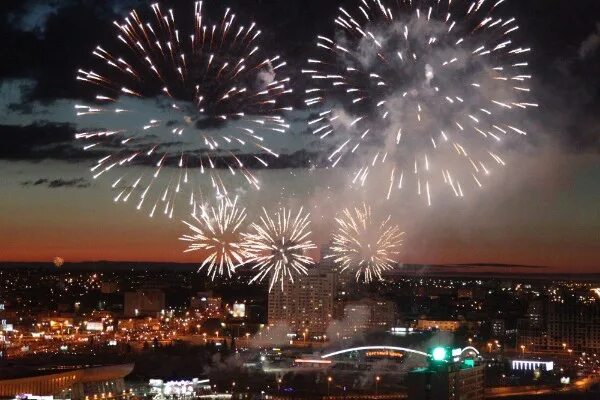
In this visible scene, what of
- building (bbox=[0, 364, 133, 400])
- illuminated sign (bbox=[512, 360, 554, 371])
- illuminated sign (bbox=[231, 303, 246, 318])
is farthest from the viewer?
illuminated sign (bbox=[231, 303, 246, 318])

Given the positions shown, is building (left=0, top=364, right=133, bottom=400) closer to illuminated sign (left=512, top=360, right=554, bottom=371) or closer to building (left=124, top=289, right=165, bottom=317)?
illuminated sign (left=512, top=360, right=554, bottom=371)

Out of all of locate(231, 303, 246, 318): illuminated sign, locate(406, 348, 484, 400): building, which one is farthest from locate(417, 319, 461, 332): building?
locate(406, 348, 484, 400): building

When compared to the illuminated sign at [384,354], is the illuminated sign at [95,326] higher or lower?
higher

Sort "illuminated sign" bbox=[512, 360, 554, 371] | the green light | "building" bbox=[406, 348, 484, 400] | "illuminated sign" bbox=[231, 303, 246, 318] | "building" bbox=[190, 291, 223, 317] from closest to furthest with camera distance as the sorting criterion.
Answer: "building" bbox=[406, 348, 484, 400]
the green light
"illuminated sign" bbox=[512, 360, 554, 371]
"illuminated sign" bbox=[231, 303, 246, 318]
"building" bbox=[190, 291, 223, 317]

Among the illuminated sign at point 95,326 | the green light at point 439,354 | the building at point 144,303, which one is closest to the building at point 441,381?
the green light at point 439,354

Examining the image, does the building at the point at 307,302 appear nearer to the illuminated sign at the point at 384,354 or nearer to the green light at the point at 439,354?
the illuminated sign at the point at 384,354

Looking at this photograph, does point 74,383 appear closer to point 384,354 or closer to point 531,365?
point 384,354

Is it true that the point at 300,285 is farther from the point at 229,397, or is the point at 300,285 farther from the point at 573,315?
the point at 229,397
